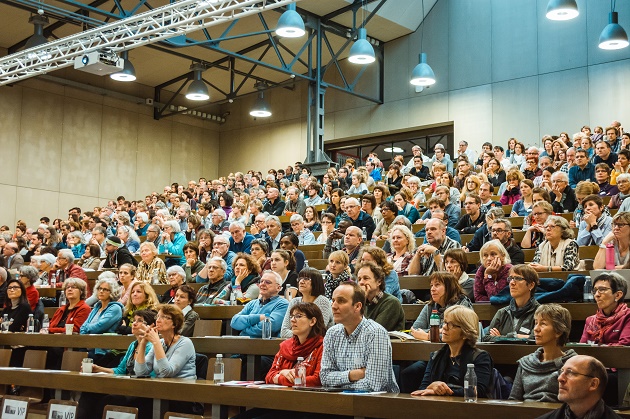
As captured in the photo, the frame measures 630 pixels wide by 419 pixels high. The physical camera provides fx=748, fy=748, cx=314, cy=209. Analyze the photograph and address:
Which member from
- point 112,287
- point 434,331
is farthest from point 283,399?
point 112,287

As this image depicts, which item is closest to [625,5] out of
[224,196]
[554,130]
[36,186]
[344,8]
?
[554,130]

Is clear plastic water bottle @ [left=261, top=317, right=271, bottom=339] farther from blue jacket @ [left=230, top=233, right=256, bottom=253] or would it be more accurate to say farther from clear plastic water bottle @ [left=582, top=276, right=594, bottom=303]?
blue jacket @ [left=230, top=233, right=256, bottom=253]

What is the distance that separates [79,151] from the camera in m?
17.5

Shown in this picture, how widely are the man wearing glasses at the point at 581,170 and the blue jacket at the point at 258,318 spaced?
4674 mm

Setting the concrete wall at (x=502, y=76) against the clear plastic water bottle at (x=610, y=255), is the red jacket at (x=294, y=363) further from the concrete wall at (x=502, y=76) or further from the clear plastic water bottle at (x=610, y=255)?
the concrete wall at (x=502, y=76)

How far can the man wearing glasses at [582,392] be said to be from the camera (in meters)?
2.85

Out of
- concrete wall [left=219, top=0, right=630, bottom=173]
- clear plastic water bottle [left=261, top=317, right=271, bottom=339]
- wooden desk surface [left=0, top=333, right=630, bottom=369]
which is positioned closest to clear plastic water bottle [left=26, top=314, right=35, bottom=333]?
wooden desk surface [left=0, top=333, right=630, bottom=369]

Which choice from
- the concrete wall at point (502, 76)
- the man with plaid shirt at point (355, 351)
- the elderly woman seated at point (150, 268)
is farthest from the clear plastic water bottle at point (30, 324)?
the concrete wall at point (502, 76)

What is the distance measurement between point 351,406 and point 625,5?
38.9 ft

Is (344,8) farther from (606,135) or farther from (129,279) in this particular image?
(129,279)

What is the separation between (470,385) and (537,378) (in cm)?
36

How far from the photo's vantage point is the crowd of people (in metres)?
3.68

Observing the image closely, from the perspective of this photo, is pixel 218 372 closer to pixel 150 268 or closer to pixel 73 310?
pixel 73 310

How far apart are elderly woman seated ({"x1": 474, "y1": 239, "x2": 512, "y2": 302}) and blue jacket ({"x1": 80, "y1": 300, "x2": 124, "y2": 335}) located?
2.85 m
